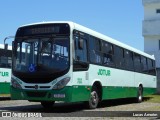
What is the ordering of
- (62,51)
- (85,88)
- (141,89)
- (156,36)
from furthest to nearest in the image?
(156,36)
(141,89)
(85,88)
(62,51)

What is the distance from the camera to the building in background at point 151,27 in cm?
4225

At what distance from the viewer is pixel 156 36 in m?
42.8

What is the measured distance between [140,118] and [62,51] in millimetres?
3554

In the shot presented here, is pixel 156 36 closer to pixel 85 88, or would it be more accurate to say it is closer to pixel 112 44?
pixel 112 44

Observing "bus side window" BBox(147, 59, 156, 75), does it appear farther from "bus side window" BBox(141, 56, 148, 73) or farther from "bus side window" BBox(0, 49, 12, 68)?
"bus side window" BBox(0, 49, 12, 68)

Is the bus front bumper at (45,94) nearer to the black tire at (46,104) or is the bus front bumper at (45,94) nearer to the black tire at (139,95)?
the black tire at (46,104)

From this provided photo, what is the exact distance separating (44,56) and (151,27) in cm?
3016

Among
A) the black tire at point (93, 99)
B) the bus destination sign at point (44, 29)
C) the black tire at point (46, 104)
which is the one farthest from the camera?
the black tire at point (46, 104)

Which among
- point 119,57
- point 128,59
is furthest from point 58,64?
point 128,59

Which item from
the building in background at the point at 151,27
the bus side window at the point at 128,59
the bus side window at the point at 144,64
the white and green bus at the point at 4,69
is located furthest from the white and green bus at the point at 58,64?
the building in background at the point at 151,27

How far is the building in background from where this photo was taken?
42.2 meters

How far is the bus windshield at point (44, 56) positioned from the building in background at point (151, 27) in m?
29.2

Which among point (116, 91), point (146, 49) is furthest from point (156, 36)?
A: point (116, 91)

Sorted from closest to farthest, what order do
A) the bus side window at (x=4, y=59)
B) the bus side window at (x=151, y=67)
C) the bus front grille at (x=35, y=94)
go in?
the bus front grille at (x=35, y=94) → the bus side window at (x=4, y=59) → the bus side window at (x=151, y=67)
